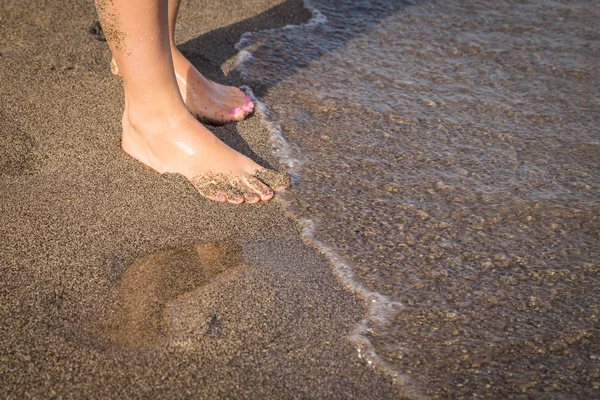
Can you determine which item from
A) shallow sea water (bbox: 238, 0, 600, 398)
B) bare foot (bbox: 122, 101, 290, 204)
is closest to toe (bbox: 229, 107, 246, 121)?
shallow sea water (bbox: 238, 0, 600, 398)

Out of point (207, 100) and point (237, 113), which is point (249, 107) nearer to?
point (237, 113)

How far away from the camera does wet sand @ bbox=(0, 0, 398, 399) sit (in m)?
1.59

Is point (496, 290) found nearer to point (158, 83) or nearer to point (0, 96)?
point (158, 83)

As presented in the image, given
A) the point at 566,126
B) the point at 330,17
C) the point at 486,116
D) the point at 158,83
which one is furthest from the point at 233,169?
the point at 330,17

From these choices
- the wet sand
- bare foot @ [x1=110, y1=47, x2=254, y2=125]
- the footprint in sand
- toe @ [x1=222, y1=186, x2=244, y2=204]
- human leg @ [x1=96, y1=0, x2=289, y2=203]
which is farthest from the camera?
bare foot @ [x1=110, y1=47, x2=254, y2=125]

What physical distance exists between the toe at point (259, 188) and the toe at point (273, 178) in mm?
30

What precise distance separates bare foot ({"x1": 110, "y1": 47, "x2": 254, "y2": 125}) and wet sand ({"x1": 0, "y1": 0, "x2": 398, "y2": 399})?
0.06 meters

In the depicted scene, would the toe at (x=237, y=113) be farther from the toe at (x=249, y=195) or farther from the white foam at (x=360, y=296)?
the toe at (x=249, y=195)

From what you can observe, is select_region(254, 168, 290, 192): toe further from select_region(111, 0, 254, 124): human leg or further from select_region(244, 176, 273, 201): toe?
select_region(111, 0, 254, 124): human leg

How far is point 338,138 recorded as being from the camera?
2646mm

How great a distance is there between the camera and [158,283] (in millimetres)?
1878

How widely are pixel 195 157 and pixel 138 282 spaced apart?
24.7 inches

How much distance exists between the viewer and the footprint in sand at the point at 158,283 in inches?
66.9

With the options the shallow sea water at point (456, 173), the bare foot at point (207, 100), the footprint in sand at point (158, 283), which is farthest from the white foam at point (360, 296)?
the footprint in sand at point (158, 283)
